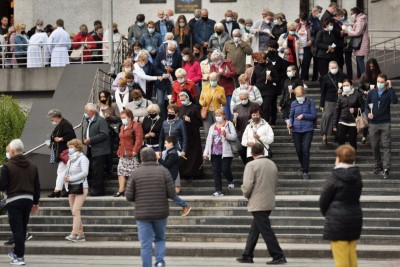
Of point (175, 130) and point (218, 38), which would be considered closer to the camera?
point (175, 130)

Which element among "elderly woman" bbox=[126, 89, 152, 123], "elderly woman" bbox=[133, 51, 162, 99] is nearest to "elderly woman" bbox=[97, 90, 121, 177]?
"elderly woman" bbox=[126, 89, 152, 123]

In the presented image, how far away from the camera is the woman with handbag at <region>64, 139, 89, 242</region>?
83.0ft

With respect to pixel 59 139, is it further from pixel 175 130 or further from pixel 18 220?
pixel 18 220

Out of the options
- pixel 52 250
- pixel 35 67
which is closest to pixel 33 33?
pixel 35 67

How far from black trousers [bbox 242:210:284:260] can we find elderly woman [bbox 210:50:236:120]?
8.01 m

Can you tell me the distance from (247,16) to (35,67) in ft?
24.1

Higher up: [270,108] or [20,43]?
[20,43]

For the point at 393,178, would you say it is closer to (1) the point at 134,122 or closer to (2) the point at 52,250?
(1) the point at 134,122

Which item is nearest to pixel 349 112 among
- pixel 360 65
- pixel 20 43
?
pixel 360 65

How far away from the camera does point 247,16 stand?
41781mm

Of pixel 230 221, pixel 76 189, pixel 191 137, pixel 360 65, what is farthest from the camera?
pixel 360 65

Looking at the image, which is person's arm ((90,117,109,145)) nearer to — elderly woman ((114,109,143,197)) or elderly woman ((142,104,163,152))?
elderly woman ((114,109,143,197))

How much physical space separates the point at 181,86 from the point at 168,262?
699 cm

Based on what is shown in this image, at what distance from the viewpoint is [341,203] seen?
1852 cm
